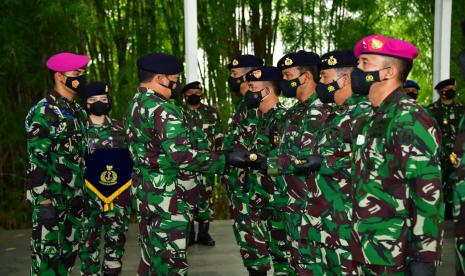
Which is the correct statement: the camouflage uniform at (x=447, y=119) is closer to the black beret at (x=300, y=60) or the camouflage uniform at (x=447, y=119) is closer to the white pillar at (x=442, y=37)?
the white pillar at (x=442, y=37)

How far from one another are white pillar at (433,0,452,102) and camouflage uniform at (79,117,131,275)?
3.44 m

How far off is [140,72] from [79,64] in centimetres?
54

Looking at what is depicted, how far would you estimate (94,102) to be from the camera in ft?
13.3

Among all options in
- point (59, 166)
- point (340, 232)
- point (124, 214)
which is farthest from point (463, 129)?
point (124, 214)

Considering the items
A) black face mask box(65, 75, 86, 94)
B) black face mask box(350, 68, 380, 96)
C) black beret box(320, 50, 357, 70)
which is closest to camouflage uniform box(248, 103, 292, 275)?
black beret box(320, 50, 357, 70)

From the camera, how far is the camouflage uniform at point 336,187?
2.78 meters

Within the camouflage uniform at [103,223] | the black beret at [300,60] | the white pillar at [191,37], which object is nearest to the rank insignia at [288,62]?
the black beret at [300,60]

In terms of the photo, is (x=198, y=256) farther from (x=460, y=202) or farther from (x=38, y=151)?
(x=460, y=202)

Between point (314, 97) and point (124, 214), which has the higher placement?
point (314, 97)

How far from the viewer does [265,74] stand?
3.77 metres

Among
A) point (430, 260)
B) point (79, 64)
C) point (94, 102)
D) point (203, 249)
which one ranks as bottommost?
point (203, 249)

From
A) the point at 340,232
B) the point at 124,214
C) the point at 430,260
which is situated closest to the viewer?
the point at 430,260

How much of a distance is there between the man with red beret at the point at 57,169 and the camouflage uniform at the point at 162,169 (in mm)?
483

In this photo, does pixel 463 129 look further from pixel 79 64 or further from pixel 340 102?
pixel 79 64
